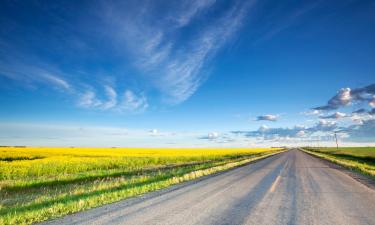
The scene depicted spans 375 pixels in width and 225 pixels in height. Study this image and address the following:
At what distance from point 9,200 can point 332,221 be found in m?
13.0

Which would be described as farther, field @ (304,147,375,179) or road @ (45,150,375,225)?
field @ (304,147,375,179)

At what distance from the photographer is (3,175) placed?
21.2 m

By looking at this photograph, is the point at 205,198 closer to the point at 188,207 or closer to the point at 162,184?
the point at 188,207

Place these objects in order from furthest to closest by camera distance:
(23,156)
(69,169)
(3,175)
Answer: (23,156) < (69,169) < (3,175)

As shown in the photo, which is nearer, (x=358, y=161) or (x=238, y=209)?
(x=238, y=209)

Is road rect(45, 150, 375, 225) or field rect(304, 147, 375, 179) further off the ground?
field rect(304, 147, 375, 179)

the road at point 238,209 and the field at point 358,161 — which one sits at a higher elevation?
the field at point 358,161

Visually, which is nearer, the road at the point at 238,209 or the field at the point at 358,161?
the road at the point at 238,209

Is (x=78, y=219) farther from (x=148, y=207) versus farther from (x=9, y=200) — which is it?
(x=9, y=200)

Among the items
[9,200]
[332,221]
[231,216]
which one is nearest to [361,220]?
[332,221]

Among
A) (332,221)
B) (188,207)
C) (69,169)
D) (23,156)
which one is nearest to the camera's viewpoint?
(332,221)

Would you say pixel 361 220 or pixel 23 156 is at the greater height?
pixel 23 156

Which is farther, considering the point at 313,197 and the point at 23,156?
the point at 23,156

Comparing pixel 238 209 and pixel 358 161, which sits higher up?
pixel 358 161
